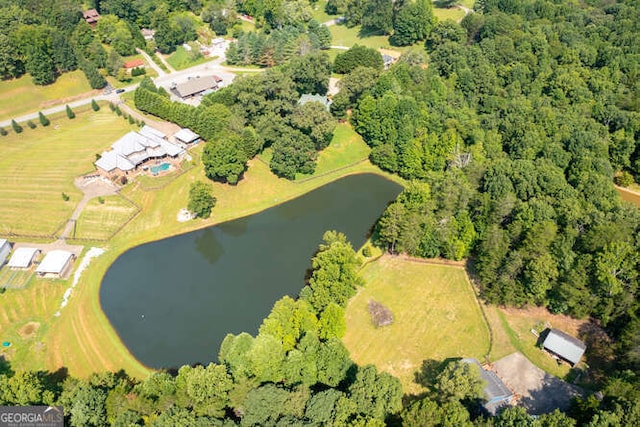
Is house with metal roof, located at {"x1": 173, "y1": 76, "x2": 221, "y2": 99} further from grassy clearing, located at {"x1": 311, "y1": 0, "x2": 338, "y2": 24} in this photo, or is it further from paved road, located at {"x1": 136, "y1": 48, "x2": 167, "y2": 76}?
grassy clearing, located at {"x1": 311, "y1": 0, "x2": 338, "y2": 24}

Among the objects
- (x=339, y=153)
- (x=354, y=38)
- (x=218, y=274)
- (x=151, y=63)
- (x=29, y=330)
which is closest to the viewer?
(x=29, y=330)

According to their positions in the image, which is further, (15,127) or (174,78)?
(174,78)

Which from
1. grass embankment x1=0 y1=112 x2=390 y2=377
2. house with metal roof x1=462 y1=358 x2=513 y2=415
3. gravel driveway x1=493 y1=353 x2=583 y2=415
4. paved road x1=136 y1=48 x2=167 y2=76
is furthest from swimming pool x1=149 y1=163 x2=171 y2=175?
gravel driveway x1=493 y1=353 x2=583 y2=415

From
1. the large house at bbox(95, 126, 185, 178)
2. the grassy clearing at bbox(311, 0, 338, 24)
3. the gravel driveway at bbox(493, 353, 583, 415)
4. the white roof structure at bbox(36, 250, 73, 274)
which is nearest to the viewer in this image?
the gravel driveway at bbox(493, 353, 583, 415)

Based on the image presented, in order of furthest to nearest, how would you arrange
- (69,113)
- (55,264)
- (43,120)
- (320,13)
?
(320,13), (69,113), (43,120), (55,264)

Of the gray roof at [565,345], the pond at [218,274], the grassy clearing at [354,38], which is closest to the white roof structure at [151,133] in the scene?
the pond at [218,274]

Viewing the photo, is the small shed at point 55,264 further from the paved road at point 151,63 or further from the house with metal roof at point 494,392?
the paved road at point 151,63

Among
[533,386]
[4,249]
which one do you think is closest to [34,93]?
[4,249]

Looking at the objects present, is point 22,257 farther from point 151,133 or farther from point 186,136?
point 186,136
